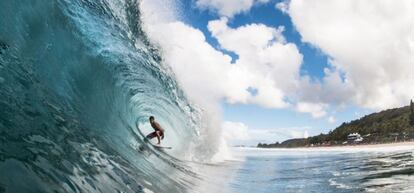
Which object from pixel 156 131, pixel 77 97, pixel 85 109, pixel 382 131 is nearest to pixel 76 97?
pixel 77 97

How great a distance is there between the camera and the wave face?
22.6ft

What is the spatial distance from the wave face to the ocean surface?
3 cm

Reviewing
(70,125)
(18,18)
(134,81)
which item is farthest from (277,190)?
(134,81)

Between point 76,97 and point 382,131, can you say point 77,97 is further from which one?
point 382,131

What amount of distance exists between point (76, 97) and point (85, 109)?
39cm

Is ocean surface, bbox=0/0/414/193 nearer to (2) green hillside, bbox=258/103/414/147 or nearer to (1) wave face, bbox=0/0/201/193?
(1) wave face, bbox=0/0/201/193

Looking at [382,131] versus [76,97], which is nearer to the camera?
[76,97]

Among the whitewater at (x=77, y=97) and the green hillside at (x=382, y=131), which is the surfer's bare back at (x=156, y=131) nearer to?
the whitewater at (x=77, y=97)

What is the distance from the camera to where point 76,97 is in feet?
39.8

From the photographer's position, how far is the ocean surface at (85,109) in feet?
23.0

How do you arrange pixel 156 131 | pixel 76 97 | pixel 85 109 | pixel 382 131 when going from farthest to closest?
pixel 382 131
pixel 156 131
pixel 85 109
pixel 76 97

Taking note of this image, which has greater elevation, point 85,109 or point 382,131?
point 382,131

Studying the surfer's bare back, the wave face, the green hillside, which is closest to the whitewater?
the wave face

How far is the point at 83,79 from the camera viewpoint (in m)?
13.6
